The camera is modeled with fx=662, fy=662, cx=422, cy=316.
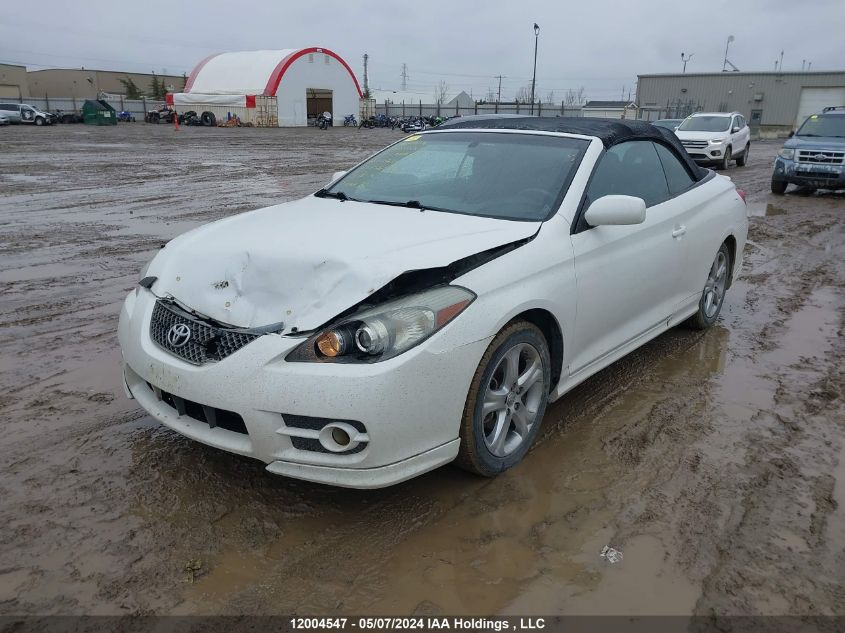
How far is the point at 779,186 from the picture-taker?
46.7 ft

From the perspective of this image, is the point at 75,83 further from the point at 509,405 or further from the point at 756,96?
the point at 509,405

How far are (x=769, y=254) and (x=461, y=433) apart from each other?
7130 millimetres

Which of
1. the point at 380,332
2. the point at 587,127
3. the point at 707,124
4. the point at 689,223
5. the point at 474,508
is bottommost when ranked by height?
the point at 474,508

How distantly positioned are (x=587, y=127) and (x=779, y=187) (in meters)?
12.2

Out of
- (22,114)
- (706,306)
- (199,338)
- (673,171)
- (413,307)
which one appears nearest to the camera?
(413,307)

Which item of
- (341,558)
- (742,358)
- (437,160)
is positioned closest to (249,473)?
(341,558)

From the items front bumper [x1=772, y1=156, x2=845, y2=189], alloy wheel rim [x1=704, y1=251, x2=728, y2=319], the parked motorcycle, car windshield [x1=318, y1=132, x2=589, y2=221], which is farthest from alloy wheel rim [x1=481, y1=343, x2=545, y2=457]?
the parked motorcycle

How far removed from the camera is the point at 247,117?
1855 inches

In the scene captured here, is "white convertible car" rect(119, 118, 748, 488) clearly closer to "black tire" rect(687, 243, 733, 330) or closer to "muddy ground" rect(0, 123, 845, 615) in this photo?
"muddy ground" rect(0, 123, 845, 615)

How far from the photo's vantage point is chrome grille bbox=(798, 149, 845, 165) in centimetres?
1308

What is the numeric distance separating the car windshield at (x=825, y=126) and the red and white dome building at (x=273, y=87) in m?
39.8

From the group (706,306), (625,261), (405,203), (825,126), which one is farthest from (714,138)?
(405,203)

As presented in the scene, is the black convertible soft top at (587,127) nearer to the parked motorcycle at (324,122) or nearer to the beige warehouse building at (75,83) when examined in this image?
the parked motorcycle at (324,122)

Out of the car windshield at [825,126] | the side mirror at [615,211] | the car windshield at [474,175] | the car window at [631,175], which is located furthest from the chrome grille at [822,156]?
the side mirror at [615,211]
